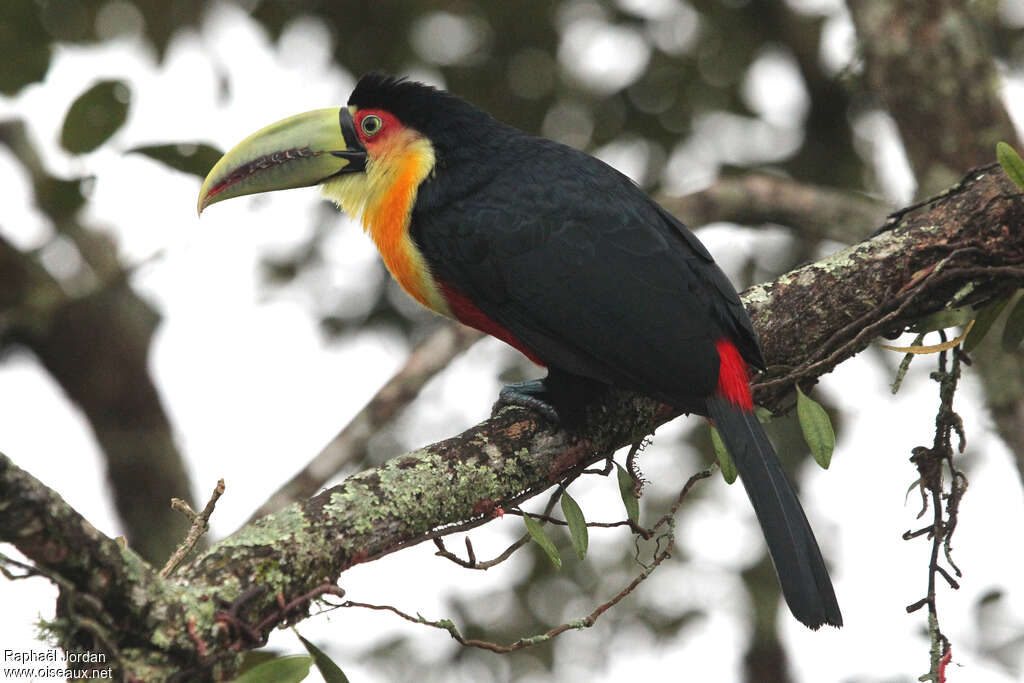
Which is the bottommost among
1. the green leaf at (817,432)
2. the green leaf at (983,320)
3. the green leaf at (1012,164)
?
the green leaf at (817,432)

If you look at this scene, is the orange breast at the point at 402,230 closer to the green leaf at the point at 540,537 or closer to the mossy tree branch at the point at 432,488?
the mossy tree branch at the point at 432,488

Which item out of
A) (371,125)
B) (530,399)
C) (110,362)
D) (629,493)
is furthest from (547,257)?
(110,362)

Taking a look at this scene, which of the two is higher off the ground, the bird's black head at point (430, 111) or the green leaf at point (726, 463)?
the bird's black head at point (430, 111)

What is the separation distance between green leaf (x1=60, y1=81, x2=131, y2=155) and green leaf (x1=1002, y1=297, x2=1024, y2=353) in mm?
2453

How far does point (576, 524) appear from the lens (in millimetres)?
2285

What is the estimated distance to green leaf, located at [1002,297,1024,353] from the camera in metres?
2.38

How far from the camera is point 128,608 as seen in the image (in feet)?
5.09

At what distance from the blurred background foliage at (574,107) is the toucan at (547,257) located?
1.31 metres

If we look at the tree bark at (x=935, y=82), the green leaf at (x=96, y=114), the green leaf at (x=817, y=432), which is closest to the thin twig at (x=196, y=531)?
the green leaf at (x=817, y=432)

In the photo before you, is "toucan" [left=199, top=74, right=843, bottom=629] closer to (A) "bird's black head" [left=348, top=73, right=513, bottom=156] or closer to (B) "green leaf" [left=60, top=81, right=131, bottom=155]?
(A) "bird's black head" [left=348, top=73, right=513, bottom=156]

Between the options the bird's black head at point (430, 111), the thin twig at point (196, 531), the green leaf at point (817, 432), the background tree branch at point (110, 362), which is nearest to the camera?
the thin twig at point (196, 531)

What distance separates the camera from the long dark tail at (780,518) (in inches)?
84.0

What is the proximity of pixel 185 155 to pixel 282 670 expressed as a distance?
198 centimetres

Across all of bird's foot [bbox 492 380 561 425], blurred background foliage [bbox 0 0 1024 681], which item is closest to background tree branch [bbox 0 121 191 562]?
blurred background foliage [bbox 0 0 1024 681]
